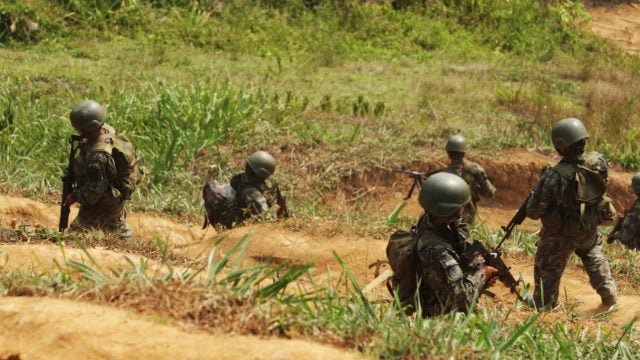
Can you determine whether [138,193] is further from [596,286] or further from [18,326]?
[18,326]

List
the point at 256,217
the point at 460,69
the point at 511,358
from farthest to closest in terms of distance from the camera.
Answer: the point at 460,69
the point at 256,217
the point at 511,358

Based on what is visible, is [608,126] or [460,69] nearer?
[608,126]

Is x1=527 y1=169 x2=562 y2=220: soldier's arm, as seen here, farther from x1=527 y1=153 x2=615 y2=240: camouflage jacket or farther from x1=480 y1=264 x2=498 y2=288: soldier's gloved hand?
x1=480 y1=264 x2=498 y2=288: soldier's gloved hand

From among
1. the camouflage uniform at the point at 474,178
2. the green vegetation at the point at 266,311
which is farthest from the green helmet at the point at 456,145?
the green vegetation at the point at 266,311

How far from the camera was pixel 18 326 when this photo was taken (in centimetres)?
430

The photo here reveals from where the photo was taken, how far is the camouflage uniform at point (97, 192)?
26.6 ft

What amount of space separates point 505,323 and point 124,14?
14.2 m

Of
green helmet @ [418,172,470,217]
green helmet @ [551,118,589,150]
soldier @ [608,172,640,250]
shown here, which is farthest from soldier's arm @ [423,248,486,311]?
soldier @ [608,172,640,250]

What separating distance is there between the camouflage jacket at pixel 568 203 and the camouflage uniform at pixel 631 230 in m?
2.71

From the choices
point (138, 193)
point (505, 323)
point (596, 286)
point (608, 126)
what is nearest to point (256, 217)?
point (138, 193)

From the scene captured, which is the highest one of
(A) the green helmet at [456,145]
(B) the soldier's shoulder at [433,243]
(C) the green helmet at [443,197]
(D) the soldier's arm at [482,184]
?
(C) the green helmet at [443,197]

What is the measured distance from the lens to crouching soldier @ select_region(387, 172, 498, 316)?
5723 millimetres

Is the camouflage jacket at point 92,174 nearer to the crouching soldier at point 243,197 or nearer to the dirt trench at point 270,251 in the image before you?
the dirt trench at point 270,251

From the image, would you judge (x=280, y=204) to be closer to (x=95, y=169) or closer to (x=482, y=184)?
(x=482, y=184)
